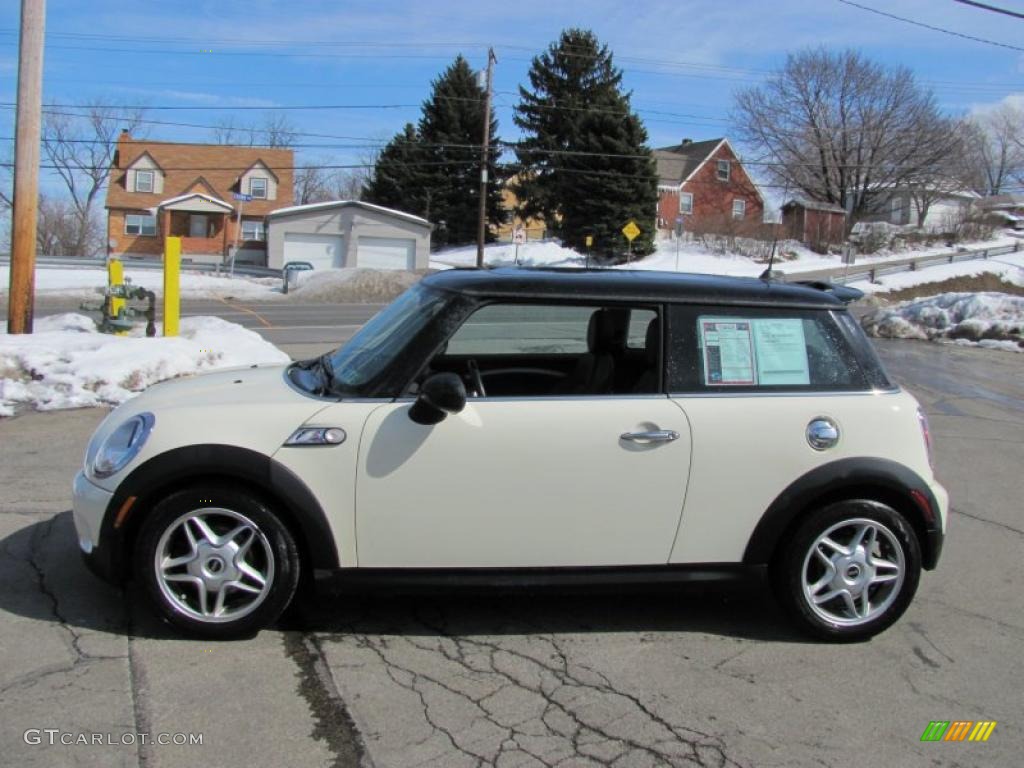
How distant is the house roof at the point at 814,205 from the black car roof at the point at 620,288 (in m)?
52.9

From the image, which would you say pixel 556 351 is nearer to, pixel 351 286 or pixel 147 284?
pixel 351 286

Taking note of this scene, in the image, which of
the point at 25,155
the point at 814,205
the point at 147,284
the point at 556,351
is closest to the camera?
the point at 556,351

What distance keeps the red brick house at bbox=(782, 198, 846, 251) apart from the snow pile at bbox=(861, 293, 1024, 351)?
34.3 m

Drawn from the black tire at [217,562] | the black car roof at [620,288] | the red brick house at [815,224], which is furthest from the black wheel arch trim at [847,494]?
the red brick house at [815,224]

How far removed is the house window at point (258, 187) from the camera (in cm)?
5656

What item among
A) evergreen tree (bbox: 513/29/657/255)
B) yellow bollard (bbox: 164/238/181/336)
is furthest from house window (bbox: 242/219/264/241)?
yellow bollard (bbox: 164/238/181/336)

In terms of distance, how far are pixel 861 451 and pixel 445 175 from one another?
5516cm

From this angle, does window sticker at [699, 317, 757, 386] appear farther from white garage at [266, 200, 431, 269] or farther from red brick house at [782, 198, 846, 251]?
red brick house at [782, 198, 846, 251]

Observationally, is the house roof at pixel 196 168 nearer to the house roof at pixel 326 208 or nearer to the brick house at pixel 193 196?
the brick house at pixel 193 196

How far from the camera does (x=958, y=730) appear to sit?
317 cm

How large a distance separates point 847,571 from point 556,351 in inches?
83.5

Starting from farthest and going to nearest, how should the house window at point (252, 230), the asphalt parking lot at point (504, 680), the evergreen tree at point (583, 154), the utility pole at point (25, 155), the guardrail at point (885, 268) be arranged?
1. the house window at point (252, 230)
2. the evergreen tree at point (583, 154)
3. the guardrail at point (885, 268)
4. the utility pole at point (25, 155)
5. the asphalt parking lot at point (504, 680)

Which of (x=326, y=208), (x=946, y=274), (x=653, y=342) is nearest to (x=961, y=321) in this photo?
(x=653, y=342)

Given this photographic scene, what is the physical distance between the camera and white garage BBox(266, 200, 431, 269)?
49688 mm
